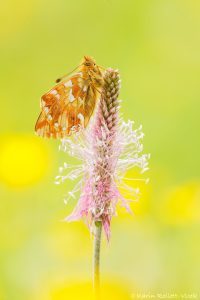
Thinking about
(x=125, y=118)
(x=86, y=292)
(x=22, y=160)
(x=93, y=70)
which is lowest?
(x=86, y=292)

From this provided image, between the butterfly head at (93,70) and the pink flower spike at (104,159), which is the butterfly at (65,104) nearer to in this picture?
the butterfly head at (93,70)

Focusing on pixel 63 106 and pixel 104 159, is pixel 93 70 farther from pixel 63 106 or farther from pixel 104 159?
pixel 104 159

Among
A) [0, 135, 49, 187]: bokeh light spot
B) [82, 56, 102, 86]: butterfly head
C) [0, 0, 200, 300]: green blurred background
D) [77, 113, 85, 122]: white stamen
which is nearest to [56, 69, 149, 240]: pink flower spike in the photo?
[77, 113, 85, 122]: white stamen

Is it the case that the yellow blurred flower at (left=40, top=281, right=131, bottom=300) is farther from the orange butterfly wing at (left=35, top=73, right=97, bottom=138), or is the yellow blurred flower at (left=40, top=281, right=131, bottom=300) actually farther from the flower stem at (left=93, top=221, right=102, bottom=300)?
the orange butterfly wing at (left=35, top=73, right=97, bottom=138)

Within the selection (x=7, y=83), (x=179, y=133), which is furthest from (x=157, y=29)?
(x=179, y=133)

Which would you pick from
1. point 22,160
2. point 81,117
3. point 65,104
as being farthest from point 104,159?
point 22,160

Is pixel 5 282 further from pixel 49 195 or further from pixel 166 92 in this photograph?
pixel 166 92

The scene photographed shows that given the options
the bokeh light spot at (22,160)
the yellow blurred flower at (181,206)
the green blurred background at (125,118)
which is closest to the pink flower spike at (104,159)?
the green blurred background at (125,118)

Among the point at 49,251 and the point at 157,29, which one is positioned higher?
the point at 157,29
